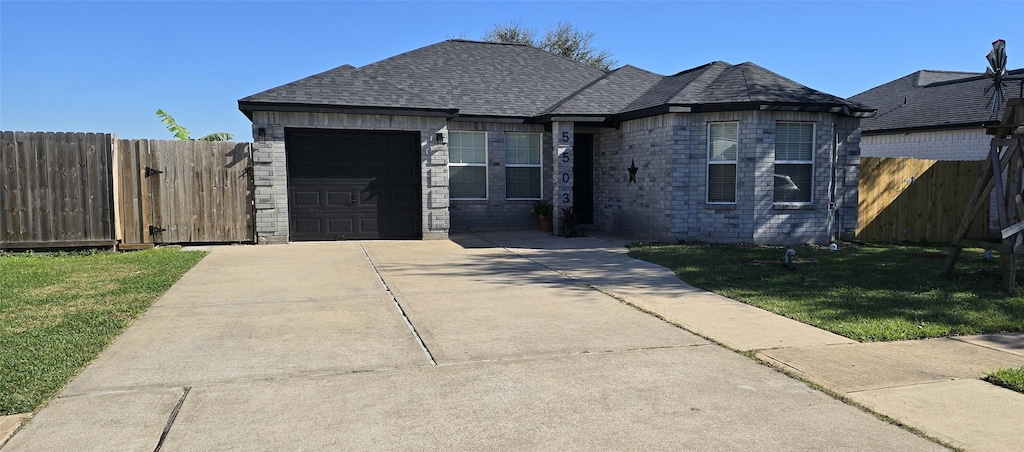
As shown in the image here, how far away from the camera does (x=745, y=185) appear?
1273 cm

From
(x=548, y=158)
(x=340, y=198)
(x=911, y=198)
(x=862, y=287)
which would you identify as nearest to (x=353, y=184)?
(x=340, y=198)

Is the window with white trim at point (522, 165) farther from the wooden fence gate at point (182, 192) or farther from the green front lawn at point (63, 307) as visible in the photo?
the green front lawn at point (63, 307)

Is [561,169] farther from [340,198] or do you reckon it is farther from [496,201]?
[340,198]

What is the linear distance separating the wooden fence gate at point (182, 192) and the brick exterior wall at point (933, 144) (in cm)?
1762

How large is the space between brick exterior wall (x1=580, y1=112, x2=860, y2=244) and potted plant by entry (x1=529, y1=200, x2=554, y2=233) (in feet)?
7.92

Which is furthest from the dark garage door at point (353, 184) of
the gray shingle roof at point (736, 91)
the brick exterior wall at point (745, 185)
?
the gray shingle roof at point (736, 91)

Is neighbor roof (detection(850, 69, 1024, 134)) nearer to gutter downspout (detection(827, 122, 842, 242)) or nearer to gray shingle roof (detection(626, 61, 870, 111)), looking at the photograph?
gutter downspout (detection(827, 122, 842, 242))

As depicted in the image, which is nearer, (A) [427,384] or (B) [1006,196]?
(A) [427,384]

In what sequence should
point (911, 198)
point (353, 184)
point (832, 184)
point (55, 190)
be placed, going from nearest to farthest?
point (55, 190)
point (832, 184)
point (353, 184)
point (911, 198)

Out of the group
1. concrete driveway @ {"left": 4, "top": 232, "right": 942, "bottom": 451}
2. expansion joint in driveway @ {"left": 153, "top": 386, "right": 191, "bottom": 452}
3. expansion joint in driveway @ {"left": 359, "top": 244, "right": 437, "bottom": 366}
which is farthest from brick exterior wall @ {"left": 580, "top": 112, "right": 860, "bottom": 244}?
expansion joint in driveway @ {"left": 153, "top": 386, "right": 191, "bottom": 452}

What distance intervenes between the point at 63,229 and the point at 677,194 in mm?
11455

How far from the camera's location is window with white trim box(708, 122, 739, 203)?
1288cm

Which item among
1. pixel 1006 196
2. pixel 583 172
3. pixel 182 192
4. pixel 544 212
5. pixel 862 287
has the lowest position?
pixel 862 287

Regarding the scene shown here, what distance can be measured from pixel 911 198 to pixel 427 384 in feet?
44.5
